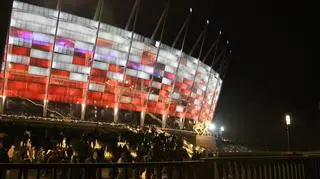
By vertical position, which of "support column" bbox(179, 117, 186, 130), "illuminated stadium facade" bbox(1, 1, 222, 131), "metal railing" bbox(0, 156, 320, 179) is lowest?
"metal railing" bbox(0, 156, 320, 179)

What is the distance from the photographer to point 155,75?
2039 inches

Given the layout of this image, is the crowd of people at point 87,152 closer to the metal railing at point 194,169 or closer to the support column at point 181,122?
the metal railing at point 194,169

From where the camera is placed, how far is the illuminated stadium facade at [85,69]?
40281 millimetres

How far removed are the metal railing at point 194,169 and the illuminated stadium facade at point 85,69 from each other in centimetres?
3068

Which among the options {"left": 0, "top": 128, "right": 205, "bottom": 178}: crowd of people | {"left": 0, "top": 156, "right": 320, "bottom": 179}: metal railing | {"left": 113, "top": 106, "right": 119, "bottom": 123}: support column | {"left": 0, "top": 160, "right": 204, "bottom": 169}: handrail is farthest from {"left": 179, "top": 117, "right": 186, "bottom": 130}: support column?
{"left": 0, "top": 160, "right": 204, "bottom": 169}: handrail

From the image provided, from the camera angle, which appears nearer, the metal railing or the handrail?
the handrail

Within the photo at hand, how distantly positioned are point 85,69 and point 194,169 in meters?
37.9

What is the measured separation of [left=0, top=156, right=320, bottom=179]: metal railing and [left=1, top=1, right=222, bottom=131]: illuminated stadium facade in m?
30.7

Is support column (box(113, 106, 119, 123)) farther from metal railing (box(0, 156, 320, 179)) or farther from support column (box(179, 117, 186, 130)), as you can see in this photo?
metal railing (box(0, 156, 320, 179))

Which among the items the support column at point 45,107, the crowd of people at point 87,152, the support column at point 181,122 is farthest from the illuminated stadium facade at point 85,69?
the crowd of people at point 87,152

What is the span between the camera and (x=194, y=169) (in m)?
8.13

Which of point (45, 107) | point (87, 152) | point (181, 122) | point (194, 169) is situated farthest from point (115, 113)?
point (194, 169)

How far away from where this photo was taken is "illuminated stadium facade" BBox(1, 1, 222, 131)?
132ft

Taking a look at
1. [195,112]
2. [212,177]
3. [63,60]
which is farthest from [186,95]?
[212,177]
